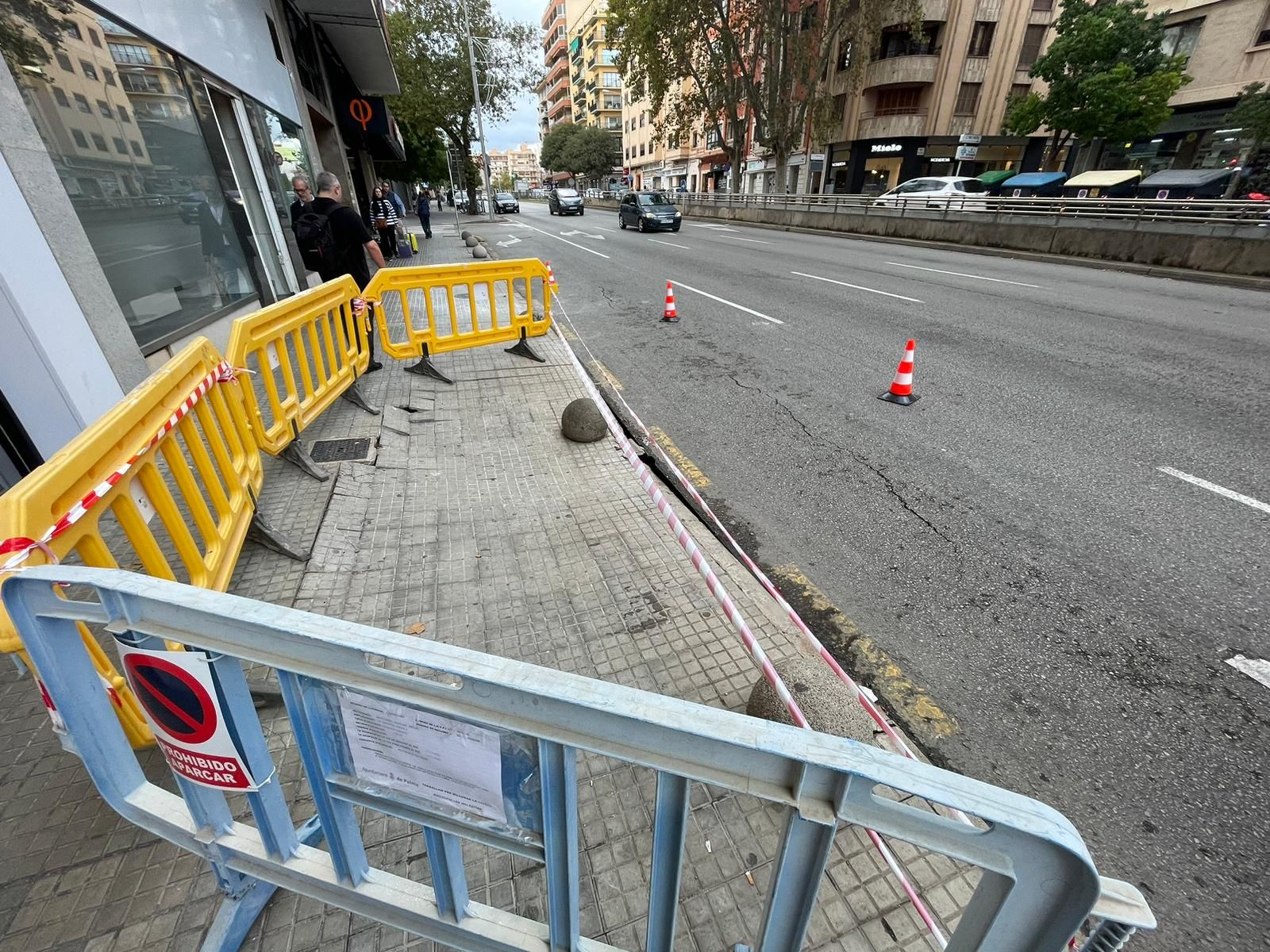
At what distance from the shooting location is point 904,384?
6066mm

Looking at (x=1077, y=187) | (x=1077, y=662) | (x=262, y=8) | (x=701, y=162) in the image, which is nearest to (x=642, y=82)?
(x=701, y=162)

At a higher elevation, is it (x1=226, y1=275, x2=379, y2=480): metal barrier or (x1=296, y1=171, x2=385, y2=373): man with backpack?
(x1=296, y1=171, x2=385, y2=373): man with backpack

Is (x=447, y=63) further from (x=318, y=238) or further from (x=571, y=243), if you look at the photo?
(x=318, y=238)

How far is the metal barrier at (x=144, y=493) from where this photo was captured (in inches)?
58.5

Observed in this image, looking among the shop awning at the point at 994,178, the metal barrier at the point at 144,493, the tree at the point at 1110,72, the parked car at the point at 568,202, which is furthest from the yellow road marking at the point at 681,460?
the parked car at the point at 568,202

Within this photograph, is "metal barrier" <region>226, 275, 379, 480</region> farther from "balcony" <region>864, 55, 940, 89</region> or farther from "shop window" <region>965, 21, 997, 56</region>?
"shop window" <region>965, 21, 997, 56</region>

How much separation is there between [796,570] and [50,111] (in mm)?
6135

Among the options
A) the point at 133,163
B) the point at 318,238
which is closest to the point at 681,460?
the point at 318,238

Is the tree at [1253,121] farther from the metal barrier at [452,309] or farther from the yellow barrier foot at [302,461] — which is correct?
the yellow barrier foot at [302,461]

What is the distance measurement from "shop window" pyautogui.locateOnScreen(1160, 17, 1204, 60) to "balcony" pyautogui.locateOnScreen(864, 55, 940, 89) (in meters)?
10.7

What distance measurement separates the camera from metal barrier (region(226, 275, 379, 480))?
367 centimetres

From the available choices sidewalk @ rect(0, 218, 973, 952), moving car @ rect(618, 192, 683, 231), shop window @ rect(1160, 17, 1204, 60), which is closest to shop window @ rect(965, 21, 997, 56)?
shop window @ rect(1160, 17, 1204, 60)

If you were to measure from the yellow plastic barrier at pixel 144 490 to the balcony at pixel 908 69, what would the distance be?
43265mm

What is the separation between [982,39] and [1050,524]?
146 feet
